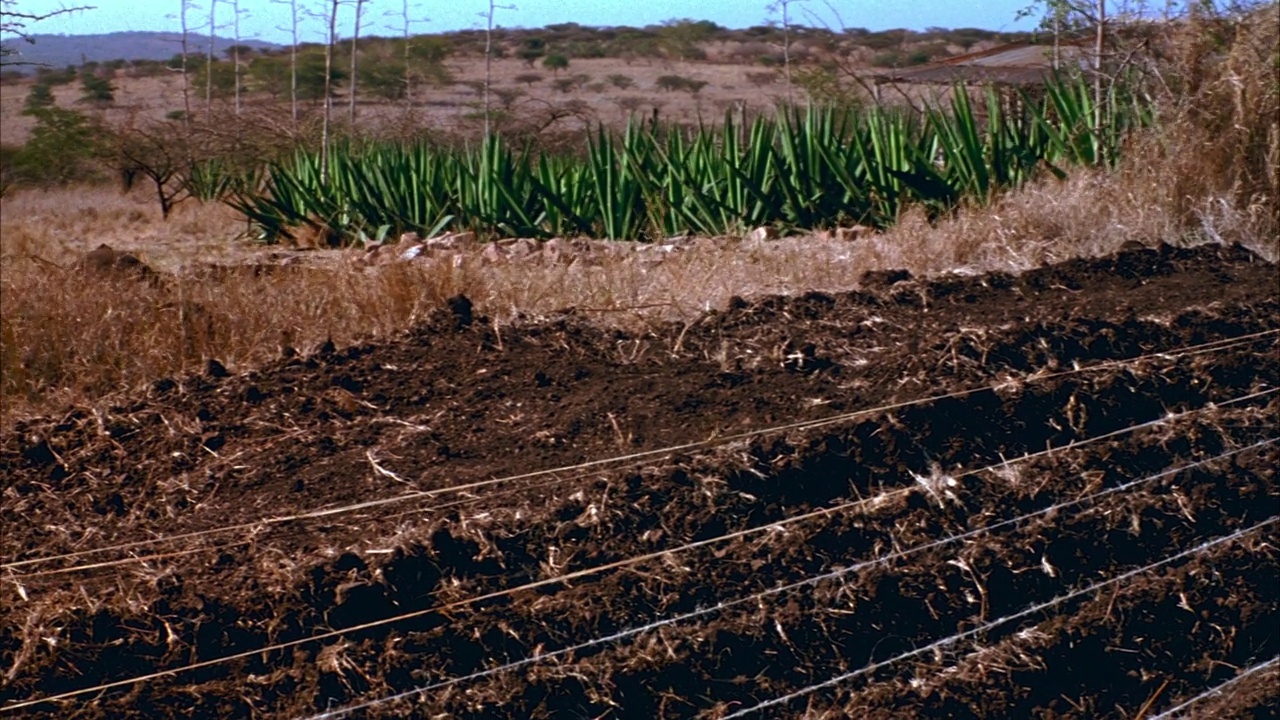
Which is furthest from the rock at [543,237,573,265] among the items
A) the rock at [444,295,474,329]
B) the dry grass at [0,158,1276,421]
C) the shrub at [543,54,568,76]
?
the shrub at [543,54,568,76]

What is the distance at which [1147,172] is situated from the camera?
8523mm

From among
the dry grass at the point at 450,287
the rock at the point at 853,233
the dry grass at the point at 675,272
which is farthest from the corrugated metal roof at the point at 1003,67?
the dry grass at the point at 450,287

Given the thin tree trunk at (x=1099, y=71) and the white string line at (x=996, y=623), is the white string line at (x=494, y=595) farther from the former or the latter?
the thin tree trunk at (x=1099, y=71)

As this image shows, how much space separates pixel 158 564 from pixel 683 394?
1.74 metres

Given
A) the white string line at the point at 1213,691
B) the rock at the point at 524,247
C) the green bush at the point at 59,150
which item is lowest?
the green bush at the point at 59,150

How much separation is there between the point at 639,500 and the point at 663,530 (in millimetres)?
108

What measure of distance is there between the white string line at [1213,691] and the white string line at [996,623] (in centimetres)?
39

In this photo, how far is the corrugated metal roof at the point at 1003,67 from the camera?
1200cm

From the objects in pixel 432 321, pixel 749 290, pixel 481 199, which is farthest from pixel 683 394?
pixel 481 199

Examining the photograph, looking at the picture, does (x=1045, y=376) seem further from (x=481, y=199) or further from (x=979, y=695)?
(x=481, y=199)

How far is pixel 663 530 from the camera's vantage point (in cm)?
390

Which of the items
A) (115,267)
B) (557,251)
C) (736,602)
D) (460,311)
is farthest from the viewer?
(557,251)

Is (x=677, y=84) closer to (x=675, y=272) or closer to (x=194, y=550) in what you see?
(x=675, y=272)

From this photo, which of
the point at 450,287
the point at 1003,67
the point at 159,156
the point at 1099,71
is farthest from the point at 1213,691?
the point at 159,156
